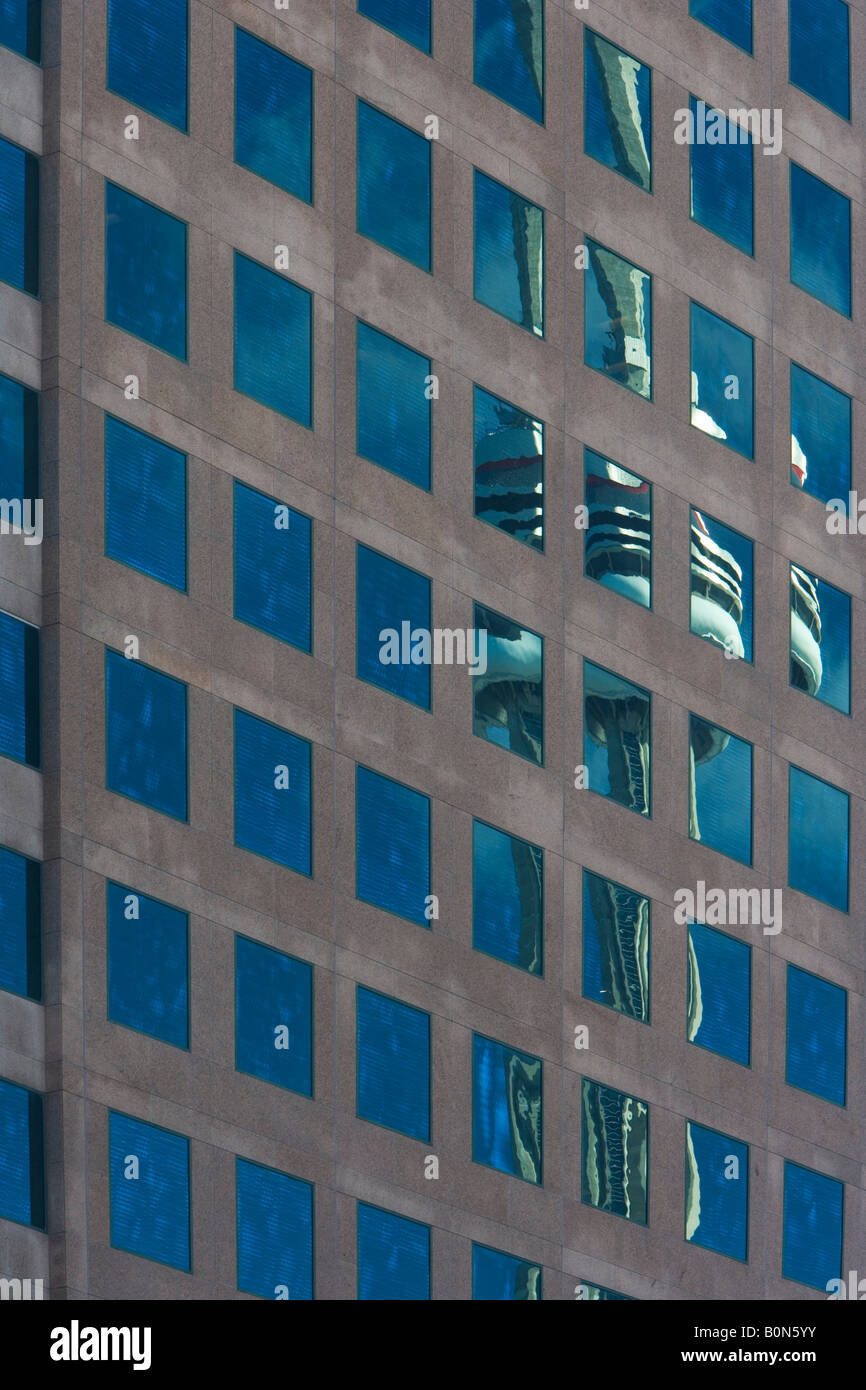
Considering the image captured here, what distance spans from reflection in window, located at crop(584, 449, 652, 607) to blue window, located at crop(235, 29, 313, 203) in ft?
24.3

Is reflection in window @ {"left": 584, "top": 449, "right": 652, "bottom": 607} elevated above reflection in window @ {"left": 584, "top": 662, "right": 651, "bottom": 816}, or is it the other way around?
reflection in window @ {"left": 584, "top": 449, "right": 652, "bottom": 607}

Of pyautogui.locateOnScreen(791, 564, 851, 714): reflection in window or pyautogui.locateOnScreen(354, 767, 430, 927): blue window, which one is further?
pyautogui.locateOnScreen(791, 564, 851, 714): reflection in window

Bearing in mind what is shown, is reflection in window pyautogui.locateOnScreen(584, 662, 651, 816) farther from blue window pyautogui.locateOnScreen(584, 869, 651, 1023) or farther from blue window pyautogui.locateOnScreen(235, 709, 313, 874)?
blue window pyautogui.locateOnScreen(235, 709, 313, 874)

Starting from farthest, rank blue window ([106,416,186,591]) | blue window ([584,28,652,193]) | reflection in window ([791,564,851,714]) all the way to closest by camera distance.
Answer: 1. reflection in window ([791,564,851,714])
2. blue window ([584,28,652,193])
3. blue window ([106,416,186,591])

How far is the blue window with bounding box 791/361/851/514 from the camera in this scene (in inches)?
2544

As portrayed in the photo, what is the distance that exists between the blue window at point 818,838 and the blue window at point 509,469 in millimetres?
7640

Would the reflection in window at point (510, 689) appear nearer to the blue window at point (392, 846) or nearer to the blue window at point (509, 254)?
the blue window at point (392, 846)

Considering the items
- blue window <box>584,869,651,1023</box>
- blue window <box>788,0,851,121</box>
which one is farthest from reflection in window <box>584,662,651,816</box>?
blue window <box>788,0,851,121</box>

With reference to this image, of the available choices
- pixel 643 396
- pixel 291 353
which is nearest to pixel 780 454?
pixel 643 396

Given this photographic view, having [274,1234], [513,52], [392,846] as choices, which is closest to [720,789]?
[392,846]

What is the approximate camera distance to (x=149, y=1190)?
5266cm

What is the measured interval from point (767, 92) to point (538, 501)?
10.1m

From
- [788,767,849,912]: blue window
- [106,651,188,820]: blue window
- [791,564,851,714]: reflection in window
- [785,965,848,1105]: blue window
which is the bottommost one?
[785,965,848,1105]: blue window

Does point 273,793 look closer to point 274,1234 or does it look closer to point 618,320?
point 274,1234
